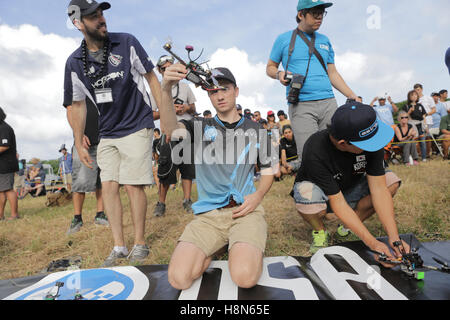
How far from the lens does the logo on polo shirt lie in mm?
2568

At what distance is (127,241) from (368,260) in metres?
2.45

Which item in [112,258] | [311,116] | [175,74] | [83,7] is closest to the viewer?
[175,74]

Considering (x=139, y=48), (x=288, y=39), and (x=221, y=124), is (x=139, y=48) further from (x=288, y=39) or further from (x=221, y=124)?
(x=288, y=39)

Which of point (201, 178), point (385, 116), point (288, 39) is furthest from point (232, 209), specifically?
point (385, 116)

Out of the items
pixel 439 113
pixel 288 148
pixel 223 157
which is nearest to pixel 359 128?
pixel 223 157

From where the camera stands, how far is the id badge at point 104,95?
2.58 meters

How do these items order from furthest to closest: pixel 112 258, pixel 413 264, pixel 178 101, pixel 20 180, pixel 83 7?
pixel 20 180, pixel 178 101, pixel 112 258, pixel 83 7, pixel 413 264

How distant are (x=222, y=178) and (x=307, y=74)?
1.59 metres

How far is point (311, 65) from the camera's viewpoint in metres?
3.00

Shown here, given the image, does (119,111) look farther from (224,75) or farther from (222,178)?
(222,178)

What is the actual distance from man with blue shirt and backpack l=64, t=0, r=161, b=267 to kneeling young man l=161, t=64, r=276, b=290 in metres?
0.62

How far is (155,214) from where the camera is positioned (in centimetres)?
426

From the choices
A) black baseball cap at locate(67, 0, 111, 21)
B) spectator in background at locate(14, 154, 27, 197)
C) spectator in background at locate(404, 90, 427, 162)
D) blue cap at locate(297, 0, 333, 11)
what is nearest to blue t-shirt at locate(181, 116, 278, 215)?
black baseball cap at locate(67, 0, 111, 21)

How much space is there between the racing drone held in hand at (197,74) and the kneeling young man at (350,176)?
3.01 feet
